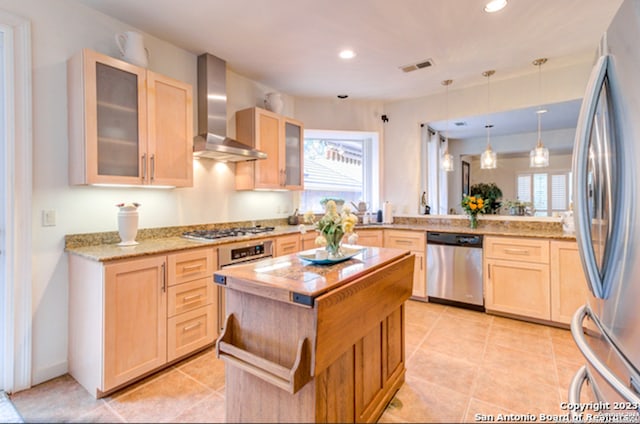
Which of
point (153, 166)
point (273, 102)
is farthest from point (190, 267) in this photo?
point (273, 102)

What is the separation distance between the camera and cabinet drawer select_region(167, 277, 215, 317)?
2143mm

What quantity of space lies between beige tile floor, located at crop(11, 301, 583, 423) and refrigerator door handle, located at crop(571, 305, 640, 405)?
1.39 feet

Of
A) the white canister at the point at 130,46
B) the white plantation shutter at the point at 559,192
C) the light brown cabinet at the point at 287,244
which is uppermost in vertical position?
the white canister at the point at 130,46

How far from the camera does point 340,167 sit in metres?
4.65

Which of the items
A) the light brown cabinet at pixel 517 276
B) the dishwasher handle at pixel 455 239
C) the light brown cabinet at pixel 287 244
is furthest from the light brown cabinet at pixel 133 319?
the light brown cabinet at pixel 517 276

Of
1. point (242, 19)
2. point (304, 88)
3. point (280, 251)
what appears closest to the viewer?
point (242, 19)

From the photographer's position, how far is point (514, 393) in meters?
1.79

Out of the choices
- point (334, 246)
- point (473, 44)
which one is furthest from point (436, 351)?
point (473, 44)

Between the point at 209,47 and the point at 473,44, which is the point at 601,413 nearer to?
the point at 473,44

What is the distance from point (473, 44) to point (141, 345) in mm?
3664

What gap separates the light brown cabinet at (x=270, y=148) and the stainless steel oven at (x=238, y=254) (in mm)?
776

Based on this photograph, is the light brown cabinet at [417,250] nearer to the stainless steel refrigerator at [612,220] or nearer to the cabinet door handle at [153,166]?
the stainless steel refrigerator at [612,220]

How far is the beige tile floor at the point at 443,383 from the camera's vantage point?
1.23 meters

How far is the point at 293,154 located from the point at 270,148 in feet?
1.40
